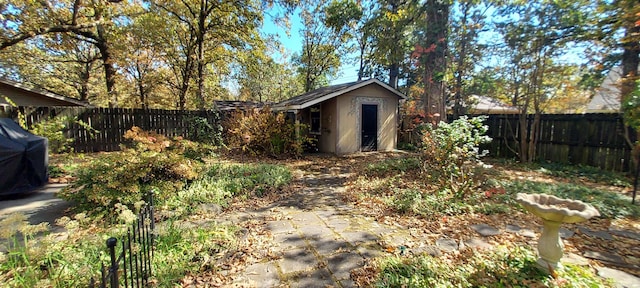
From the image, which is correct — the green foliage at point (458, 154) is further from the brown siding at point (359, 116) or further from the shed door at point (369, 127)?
the shed door at point (369, 127)

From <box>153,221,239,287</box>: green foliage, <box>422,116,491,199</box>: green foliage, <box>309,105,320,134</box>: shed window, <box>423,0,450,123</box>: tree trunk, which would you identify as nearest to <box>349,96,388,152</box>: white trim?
<box>309,105,320,134</box>: shed window

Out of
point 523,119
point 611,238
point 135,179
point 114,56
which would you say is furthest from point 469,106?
point 114,56

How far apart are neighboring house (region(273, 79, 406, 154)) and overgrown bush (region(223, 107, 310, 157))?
93cm

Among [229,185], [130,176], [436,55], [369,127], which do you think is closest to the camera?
[130,176]

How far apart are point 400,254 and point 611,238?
2885mm

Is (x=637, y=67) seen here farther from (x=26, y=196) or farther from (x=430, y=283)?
(x=26, y=196)

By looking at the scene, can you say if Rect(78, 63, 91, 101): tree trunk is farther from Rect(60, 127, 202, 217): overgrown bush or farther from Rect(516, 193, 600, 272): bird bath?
Rect(516, 193, 600, 272): bird bath

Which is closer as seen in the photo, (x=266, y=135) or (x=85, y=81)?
(x=266, y=135)

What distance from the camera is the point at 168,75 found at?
1880cm

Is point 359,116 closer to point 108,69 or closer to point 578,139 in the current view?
point 578,139

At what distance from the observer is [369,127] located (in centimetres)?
1104

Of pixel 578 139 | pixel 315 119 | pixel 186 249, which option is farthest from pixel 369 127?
pixel 186 249

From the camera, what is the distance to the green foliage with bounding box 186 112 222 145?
33.6 ft

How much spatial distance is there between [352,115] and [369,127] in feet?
3.63
